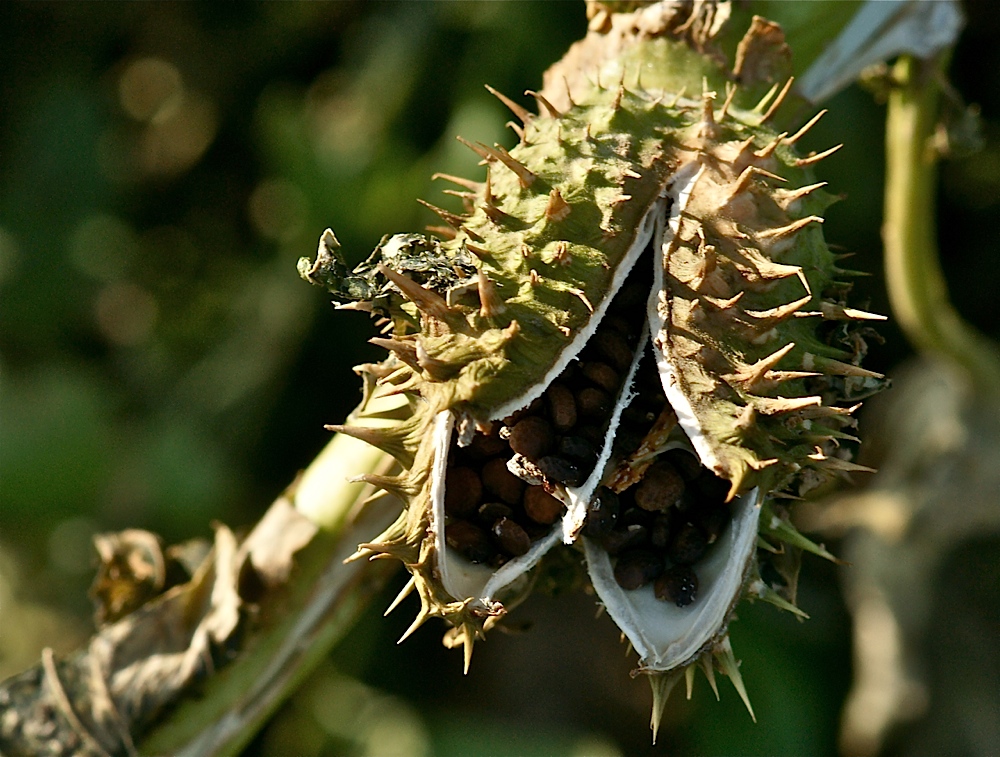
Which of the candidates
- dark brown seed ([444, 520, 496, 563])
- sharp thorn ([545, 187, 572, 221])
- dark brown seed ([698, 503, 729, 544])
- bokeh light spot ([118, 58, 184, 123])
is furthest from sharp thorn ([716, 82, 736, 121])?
bokeh light spot ([118, 58, 184, 123])

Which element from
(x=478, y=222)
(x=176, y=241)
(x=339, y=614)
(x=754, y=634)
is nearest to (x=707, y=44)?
(x=478, y=222)

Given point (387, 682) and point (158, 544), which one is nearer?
point (158, 544)

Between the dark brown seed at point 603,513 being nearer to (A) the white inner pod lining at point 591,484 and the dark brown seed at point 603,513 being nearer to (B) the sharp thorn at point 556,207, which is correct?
(A) the white inner pod lining at point 591,484

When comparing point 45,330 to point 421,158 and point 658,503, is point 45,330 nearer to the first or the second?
point 421,158

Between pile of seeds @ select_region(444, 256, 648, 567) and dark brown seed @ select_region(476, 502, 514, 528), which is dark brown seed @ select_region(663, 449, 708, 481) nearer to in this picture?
pile of seeds @ select_region(444, 256, 648, 567)

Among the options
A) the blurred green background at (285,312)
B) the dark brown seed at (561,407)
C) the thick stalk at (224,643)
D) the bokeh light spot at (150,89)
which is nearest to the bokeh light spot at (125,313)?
the blurred green background at (285,312)

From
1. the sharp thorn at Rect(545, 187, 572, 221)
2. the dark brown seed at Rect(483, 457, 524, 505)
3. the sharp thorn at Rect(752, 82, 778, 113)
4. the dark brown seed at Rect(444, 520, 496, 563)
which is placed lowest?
the dark brown seed at Rect(444, 520, 496, 563)

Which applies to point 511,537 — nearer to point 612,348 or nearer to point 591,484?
point 591,484
